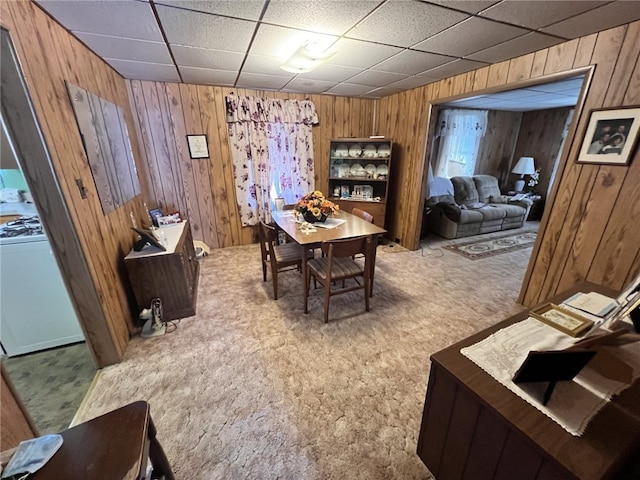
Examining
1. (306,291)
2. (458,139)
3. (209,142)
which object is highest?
(458,139)

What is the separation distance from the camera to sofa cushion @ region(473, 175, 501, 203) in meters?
5.02

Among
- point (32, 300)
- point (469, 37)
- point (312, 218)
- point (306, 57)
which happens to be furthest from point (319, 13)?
point (32, 300)

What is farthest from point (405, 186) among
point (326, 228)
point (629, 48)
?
point (629, 48)

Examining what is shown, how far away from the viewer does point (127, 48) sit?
207 centimetres

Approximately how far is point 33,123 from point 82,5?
734 mm

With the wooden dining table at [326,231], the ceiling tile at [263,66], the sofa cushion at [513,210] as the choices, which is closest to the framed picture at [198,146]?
the ceiling tile at [263,66]

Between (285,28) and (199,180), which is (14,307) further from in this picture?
(285,28)

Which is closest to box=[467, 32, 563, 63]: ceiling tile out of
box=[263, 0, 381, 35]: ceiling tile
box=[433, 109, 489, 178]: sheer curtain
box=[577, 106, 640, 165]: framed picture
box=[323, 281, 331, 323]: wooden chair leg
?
box=[577, 106, 640, 165]: framed picture

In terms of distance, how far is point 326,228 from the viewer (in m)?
2.54

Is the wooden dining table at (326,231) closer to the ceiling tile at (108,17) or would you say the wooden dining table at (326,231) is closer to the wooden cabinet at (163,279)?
the wooden cabinet at (163,279)

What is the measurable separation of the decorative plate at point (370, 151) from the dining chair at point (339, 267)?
2086mm

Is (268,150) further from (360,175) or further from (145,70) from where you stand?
(145,70)

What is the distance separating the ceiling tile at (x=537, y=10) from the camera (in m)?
1.45

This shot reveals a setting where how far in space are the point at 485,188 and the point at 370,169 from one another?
2689 mm
